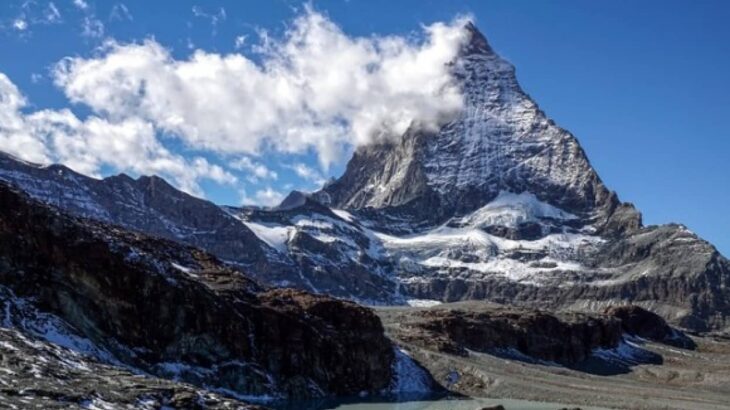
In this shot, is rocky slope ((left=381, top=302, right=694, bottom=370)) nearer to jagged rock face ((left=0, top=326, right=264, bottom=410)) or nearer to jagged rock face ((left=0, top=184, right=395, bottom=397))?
jagged rock face ((left=0, top=184, right=395, bottom=397))

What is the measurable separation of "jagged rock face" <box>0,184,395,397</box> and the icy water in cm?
466

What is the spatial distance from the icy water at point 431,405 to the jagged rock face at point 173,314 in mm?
4662

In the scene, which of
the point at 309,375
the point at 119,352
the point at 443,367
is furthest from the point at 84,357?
the point at 443,367

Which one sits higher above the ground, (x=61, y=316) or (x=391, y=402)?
(x=61, y=316)

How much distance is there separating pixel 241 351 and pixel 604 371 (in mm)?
102515

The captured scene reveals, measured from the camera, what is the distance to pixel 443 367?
120m

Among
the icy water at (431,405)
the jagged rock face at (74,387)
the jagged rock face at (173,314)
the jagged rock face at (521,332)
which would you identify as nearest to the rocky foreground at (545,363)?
the jagged rock face at (521,332)

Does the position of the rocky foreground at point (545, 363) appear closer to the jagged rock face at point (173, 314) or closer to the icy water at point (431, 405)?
the icy water at point (431, 405)

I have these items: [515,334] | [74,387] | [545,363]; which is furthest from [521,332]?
[74,387]

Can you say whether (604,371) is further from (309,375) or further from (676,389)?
(309,375)

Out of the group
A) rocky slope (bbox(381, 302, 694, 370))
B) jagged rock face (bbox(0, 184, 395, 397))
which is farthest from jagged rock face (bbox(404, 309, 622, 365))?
jagged rock face (bbox(0, 184, 395, 397))

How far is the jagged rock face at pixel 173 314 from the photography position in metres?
73.3

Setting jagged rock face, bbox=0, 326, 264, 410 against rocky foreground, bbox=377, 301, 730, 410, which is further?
rocky foreground, bbox=377, 301, 730, 410

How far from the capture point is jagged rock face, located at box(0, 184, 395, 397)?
7331cm
